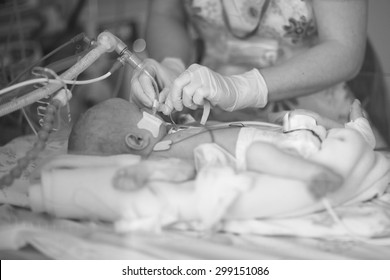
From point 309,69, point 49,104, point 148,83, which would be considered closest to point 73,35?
point 148,83

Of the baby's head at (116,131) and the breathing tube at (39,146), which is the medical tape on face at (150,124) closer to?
the baby's head at (116,131)

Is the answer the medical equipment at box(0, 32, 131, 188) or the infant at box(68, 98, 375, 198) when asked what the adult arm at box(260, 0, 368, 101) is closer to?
the infant at box(68, 98, 375, 198)

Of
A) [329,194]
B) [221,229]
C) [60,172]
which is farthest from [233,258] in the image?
[60,172]

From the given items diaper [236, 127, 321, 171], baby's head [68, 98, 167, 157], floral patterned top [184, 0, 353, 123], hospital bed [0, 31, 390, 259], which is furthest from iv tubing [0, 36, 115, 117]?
floral patterned top [184, 0, 353, 123]

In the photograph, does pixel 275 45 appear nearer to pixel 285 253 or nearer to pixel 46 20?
pixel 285 253

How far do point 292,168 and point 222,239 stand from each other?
0.17m

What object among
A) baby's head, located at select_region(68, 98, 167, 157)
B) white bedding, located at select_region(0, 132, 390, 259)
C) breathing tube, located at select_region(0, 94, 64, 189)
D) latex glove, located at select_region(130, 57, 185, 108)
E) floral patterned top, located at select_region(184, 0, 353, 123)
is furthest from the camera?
floral patterned top, located at select_region(184, 0, 353, 123)

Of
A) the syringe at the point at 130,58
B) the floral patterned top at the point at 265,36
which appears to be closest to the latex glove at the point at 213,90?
the syringe at the point at 130,58

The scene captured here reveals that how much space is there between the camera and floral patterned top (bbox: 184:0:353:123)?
50.2 inches

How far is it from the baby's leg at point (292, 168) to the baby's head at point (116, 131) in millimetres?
277

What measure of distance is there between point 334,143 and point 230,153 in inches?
7.8

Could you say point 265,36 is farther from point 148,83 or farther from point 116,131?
point 116,131

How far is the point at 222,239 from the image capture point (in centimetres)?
80

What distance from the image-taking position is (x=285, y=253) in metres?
0.77
